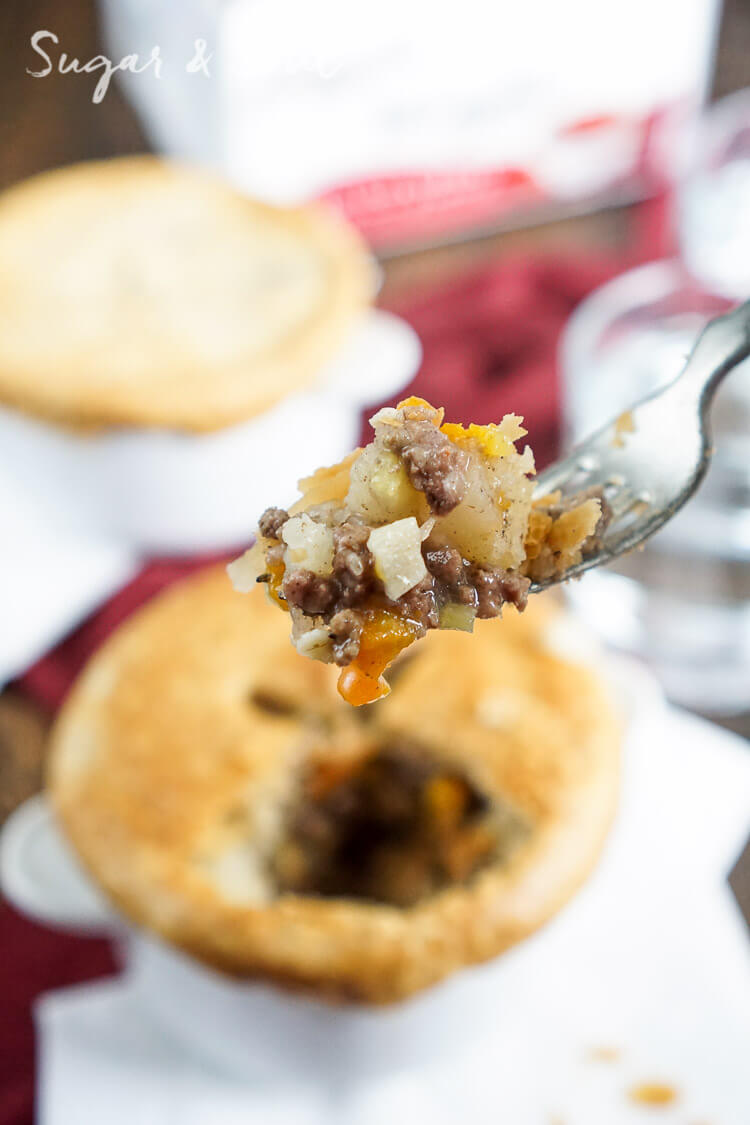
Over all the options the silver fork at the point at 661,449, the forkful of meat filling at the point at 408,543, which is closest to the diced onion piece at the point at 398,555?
the forkful of meat filling at the point at 408,543

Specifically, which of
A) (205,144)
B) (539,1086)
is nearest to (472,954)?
(539,1086)

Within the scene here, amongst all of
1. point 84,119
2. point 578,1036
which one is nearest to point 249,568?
point 578,1036

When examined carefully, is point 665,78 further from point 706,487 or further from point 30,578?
point 30,578

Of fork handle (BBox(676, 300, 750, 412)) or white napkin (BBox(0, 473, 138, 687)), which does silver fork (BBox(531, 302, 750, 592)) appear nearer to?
fork handle (BBox(676, 300, 750, 412))

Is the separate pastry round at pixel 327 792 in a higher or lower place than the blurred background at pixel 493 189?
lower

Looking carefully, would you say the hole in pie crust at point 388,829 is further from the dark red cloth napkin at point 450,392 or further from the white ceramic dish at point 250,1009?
the dark red cloth napkin at point 450,392
